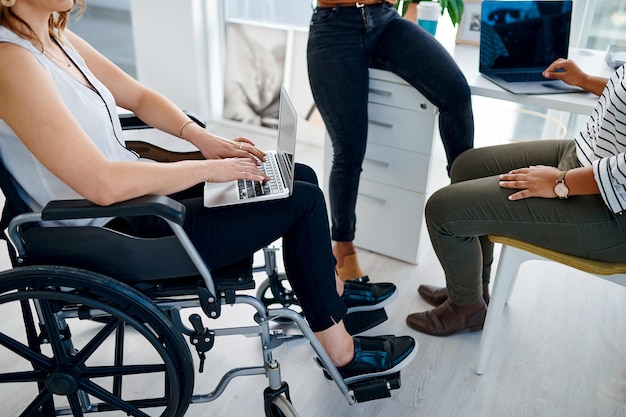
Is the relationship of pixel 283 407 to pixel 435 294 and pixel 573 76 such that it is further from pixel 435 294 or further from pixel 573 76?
pixel 573 76

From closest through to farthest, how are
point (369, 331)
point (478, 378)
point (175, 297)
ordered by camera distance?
point (175, 297)
point (478, 378)
point (369, 331)

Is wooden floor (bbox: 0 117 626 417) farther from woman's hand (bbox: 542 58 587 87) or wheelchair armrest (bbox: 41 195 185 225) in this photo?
wheelchair armrest (bbox: 41 195 185 225)

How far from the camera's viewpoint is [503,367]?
5.46 feet

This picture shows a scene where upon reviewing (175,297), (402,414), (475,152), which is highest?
(475,152)

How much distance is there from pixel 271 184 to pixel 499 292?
0.67 m

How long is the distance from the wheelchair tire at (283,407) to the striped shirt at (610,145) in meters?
0.82

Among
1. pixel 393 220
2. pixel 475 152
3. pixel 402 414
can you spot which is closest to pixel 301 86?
pixel 393 220

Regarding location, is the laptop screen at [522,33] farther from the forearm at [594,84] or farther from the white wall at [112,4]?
the white wall at [112,4]

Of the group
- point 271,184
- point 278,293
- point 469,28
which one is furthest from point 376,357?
point 469,28

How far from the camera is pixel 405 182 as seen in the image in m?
1.97

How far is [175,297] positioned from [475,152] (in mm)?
928

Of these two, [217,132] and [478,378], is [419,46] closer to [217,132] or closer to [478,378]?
[478,378]

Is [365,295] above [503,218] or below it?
below

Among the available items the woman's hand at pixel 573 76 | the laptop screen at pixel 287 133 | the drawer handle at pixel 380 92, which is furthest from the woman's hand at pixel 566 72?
the laptop screen at pixel 287 133
